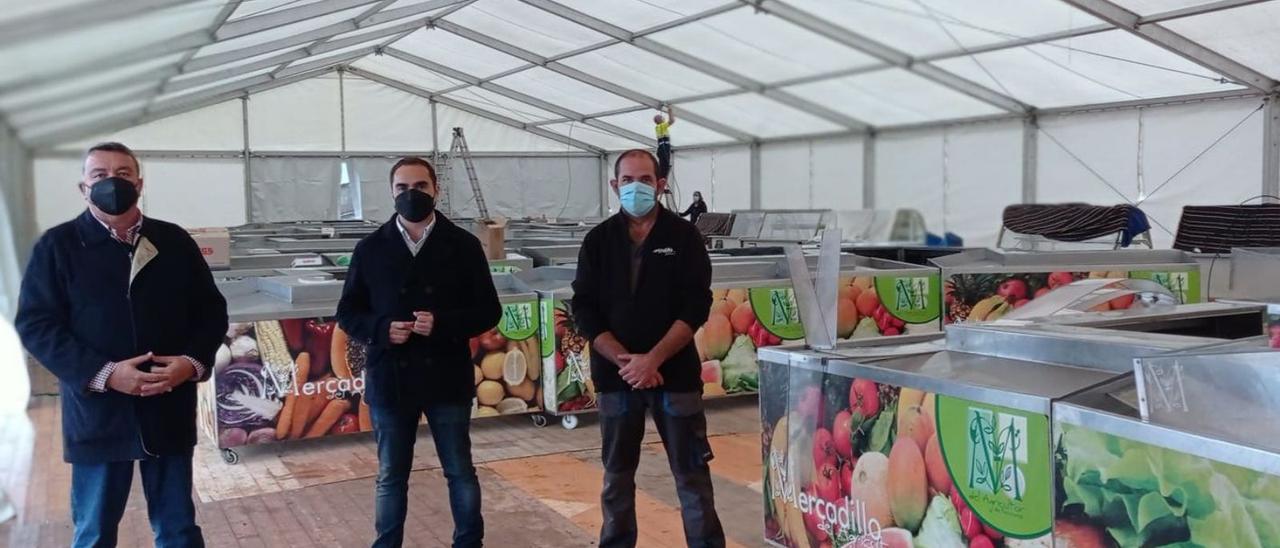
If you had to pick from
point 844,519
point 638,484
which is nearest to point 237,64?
point 638,484

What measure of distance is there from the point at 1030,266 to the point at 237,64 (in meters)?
11.5

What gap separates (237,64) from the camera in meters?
14.6

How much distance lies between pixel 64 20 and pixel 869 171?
15.4 m

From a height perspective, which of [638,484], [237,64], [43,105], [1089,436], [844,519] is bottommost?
[638,484]

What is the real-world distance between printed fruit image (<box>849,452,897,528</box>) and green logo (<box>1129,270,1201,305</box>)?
502 cm

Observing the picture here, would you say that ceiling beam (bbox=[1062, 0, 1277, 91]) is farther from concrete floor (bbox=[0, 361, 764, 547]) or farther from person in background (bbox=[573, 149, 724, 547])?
person in background (bbox=[573, 149, 724, 547])

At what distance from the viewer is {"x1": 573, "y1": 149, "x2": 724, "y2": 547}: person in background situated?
11.2ft

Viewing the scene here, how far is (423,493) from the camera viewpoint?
16.5 ft

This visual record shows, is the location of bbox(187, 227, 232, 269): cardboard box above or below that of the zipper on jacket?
above

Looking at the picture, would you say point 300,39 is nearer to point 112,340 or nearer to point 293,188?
point 293,188

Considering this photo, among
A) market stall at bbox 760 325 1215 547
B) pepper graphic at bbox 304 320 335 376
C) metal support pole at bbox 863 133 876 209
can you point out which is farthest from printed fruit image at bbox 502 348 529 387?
metal support pole at bbox 863 133 876 209

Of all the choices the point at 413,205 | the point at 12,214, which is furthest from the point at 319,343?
the point at 413,205

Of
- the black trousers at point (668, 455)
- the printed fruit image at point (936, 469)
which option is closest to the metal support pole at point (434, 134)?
the black trousers at point (668, 455)

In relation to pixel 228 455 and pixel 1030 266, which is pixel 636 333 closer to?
pixel 228 455
